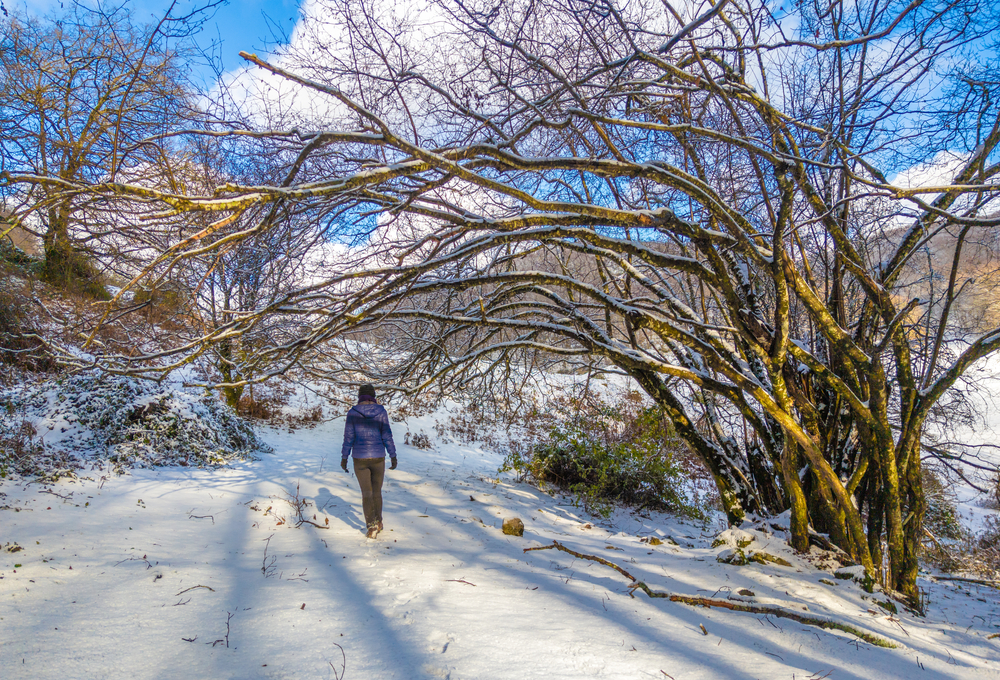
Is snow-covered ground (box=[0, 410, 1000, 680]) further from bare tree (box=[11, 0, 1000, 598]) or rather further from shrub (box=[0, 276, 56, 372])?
shrub (box=[0, 276, 56, 372])

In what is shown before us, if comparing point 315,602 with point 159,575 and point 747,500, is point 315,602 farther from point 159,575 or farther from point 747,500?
point 747,500

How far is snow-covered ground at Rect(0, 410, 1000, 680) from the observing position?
8.04 ft

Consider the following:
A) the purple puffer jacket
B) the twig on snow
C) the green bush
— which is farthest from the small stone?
the twig on snow

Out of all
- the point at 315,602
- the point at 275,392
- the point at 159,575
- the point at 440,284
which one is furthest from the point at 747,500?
the point at 275,392

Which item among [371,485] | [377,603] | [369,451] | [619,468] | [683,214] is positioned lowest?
[377,603]

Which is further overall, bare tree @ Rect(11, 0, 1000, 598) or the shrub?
the shrub

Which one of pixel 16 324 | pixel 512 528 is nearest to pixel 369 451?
pixel 512 528

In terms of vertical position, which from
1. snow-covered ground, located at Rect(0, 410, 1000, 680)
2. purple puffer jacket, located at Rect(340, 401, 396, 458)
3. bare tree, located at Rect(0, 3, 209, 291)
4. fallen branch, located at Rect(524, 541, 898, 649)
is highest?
bare tree, located at Rect(0, 3, 209, 291)

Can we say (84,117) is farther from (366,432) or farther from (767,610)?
(767,610)

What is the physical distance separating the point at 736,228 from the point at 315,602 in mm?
4103

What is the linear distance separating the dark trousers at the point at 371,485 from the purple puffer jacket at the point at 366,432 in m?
0.09

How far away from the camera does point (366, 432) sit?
519 cm

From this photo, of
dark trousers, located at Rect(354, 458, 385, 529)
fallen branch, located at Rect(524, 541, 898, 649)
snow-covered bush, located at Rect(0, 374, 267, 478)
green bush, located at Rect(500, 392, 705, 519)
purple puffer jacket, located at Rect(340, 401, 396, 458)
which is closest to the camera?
fallen branch, located at Rect(524, 541, 898, 649)

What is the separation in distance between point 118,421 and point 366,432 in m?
4.27
